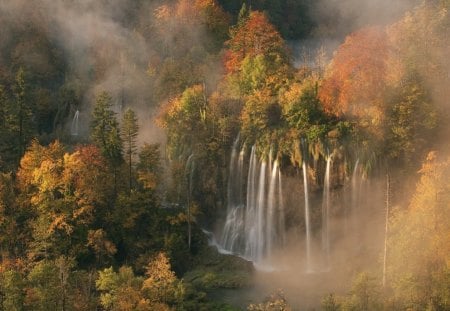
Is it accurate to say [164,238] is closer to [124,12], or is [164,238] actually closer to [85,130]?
[85,130]

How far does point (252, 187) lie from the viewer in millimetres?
58812

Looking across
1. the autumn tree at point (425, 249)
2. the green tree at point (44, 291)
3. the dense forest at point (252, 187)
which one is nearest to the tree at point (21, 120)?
the dense forest at point (252, 187)

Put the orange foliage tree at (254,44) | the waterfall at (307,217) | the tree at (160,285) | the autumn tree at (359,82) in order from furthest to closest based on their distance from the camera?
the orange foliage tree at (254,44)
the waterfall at (307,217)
the autumn tree at (359,82)
the tree at (160,285)

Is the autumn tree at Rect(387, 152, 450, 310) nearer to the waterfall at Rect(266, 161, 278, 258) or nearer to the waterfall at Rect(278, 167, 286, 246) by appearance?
the waterfall at Rect(278, 167, 286, 246)

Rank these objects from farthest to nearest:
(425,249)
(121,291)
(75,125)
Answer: (75,125), (425,249), (121,291)

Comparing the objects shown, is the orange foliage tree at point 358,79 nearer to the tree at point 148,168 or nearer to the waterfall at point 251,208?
the waterfall at point 251,208

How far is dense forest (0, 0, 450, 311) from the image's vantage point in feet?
142

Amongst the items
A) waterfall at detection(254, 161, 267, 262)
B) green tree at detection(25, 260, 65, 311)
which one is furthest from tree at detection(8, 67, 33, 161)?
waterfall at detection(254, 161, 267, 262)

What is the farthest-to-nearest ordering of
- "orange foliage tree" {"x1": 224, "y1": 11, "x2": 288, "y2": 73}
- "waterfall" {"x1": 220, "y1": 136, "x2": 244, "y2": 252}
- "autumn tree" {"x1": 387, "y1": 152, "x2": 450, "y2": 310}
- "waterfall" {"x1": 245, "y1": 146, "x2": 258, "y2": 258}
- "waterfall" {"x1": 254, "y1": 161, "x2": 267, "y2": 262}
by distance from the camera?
1. "orange foliage tree" {"x1": 224, "y1": 11, "x2": 288, "y2": 73}
2. "waterfall" {"x1": 220, "y1": 136, "x2": 244, "y2": 252}
3. "waterfall" {"x1": 245, "y1": 146, "x2": 258, "y2": 258}
4. "waterfall" {"x1": 254, "y1": 161, "x2": 267, "y2": 262}
5. "autumn tree" {"x1": 387, "y1": 152, "x2": 450, "y2": 310}

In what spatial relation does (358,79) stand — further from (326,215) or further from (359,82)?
(326,215)

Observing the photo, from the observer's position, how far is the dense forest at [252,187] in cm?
4319

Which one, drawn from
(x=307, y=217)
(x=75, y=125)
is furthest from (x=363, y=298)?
(x=75, y=125)

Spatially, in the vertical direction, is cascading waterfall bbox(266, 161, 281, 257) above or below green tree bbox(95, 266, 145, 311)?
above

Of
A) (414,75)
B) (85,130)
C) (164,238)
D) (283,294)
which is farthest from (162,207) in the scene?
(414,75)
